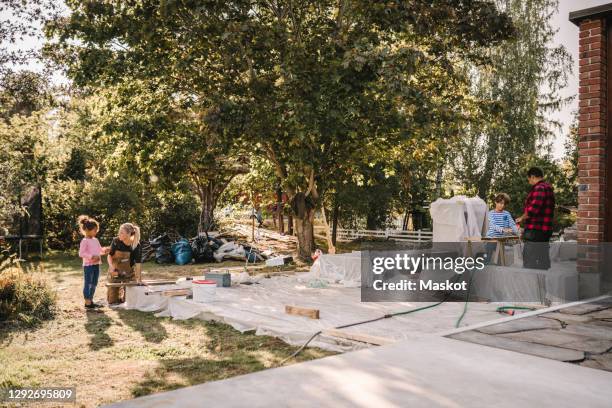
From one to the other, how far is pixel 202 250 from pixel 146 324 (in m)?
9.33

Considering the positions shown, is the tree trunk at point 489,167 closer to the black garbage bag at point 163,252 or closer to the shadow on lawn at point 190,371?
the black garbage bag at point 163,252

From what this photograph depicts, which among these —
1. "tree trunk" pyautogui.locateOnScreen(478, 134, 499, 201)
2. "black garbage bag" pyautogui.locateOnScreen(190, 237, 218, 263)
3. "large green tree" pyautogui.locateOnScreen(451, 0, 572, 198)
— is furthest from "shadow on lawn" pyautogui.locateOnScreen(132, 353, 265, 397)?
"tree trunk" pyautogui.locateOnScreen(478, 134, 499, 201)

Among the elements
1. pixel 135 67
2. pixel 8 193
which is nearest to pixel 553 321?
pixel 135 67

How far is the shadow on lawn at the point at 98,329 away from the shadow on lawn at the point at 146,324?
0.28 m

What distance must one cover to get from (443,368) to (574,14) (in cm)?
662

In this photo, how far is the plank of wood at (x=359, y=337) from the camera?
582 cm

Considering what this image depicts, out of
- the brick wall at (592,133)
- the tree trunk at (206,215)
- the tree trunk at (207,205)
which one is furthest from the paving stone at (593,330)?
the tree trunk at (207,205)

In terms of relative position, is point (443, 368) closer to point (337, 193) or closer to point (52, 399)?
point (52, 399)

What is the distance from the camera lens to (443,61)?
15.0m

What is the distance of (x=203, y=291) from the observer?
8.73 metres

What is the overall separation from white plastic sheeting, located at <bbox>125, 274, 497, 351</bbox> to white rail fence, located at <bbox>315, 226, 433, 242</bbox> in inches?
646

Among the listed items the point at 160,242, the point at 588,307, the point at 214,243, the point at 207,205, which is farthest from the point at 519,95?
the point at 588,307

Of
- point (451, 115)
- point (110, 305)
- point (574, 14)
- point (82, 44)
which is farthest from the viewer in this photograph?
point (82, 44)

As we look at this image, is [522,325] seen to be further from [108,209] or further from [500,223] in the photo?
[108,209]
